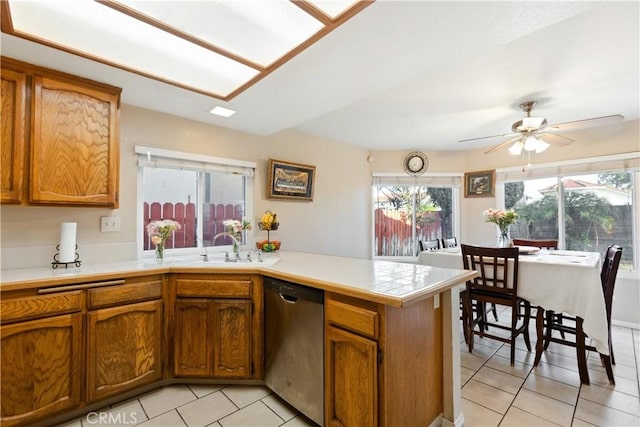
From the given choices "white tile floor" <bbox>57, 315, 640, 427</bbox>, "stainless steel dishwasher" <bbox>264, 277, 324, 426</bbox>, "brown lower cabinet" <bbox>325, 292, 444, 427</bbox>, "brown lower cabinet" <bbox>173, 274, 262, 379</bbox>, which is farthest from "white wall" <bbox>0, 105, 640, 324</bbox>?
"brown lower cabinet" <bbox>325, 292, 444, 427</bbox>

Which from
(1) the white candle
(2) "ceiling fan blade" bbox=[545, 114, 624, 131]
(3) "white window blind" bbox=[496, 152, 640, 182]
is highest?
(2) "ceiling fan blade" bbox=[545, 114, 624, 131]

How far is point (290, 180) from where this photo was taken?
11.0 ft

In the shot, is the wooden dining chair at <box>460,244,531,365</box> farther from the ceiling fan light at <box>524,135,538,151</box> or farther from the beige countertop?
the ceiling fan light at <box>524,135,538,151</box>

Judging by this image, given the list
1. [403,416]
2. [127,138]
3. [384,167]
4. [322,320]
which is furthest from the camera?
[384,167]

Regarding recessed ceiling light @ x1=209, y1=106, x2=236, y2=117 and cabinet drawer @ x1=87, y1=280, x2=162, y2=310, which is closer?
cabinet drawer @ x1=87, y1=280, x2=162, y2=310

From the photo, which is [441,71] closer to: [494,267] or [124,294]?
[494,267]

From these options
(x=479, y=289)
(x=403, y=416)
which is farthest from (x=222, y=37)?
(x=479, y=289)

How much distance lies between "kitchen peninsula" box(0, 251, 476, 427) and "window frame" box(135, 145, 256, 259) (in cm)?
45

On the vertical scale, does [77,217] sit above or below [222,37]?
below

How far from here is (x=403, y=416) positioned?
138 cm

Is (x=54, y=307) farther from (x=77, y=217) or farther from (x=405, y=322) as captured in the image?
(x=405, y=322)

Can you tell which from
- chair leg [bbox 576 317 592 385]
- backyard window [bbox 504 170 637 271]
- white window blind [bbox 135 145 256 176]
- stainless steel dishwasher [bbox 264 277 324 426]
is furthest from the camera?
backyard window [bbox 504 170 637 271]

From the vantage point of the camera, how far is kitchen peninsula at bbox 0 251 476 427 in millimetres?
1357

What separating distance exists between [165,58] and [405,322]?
2143mm
